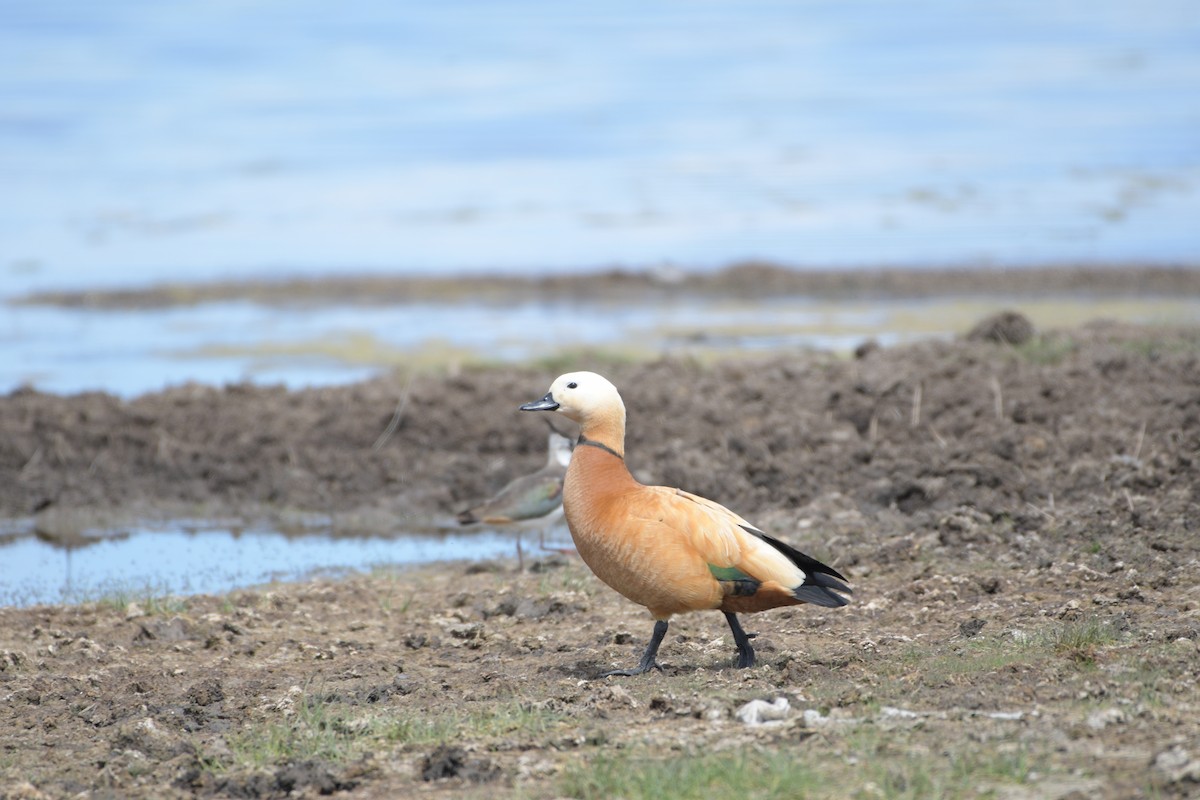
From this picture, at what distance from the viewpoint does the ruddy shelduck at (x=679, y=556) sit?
662cm

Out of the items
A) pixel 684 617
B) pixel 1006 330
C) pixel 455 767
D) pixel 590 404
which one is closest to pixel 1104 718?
pixel 455 767

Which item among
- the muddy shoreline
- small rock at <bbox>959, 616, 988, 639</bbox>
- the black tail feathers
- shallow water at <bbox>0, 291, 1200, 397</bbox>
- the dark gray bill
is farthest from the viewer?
the muddy shoreline

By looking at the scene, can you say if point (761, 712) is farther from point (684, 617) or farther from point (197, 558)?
A: point (197, 558)

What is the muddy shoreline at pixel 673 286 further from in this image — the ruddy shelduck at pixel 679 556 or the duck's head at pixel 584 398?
the ruddy shelduck at pixel 679 556

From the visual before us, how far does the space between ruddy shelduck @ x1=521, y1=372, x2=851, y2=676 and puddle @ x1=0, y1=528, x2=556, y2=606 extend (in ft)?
11.8

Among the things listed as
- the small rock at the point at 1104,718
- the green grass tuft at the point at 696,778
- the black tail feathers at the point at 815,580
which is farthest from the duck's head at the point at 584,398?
the small rock at the point at 1104,718

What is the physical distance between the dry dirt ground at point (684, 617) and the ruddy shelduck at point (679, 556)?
→ 0.33m

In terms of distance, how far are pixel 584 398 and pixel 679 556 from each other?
949 millimetres

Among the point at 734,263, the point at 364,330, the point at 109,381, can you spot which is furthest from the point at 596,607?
the point at 734,263

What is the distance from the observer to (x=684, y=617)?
8.27 meters

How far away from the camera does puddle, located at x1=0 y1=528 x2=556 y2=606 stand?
384 inches

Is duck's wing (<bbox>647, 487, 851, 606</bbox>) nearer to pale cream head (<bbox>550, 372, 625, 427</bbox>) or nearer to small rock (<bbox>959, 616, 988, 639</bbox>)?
pale cream head (<bbox>550, 372, 625, 427</bbox>)

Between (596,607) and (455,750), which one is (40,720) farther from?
(596,607)

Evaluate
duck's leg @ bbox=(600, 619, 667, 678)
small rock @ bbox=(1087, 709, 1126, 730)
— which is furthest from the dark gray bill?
small rock @ bbox=(1087, 709, 1126, 730)
